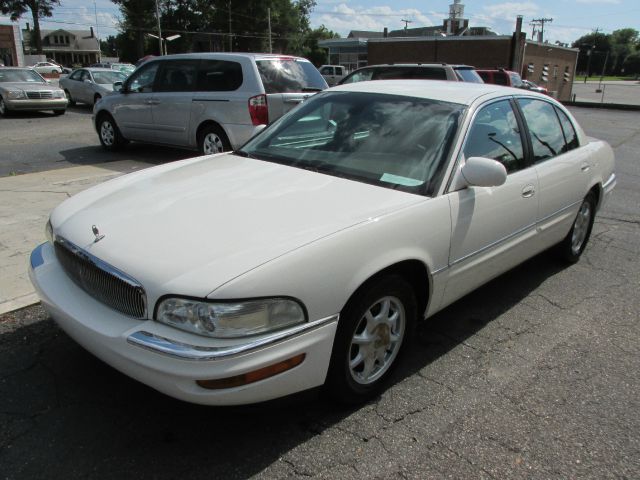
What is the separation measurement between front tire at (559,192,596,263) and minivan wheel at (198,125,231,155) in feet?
17.8

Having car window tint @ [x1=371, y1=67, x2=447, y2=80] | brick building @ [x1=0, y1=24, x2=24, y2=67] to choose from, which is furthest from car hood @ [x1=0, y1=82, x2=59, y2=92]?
brick building @ [x1=0, y1=24, x2=24, y2=67]

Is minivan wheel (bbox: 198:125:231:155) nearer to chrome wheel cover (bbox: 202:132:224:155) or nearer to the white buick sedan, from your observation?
chrome wheel cover (bbox: 202:132:224:155)

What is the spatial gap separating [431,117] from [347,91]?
0.79 metres

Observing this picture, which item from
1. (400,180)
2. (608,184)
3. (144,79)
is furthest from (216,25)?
(400,180)

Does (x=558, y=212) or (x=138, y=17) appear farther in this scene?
(x=138, y=17)

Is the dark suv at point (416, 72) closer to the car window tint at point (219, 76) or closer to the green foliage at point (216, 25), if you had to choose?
the car window tint at point (219, 76)

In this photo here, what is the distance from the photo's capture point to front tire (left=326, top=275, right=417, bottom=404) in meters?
2.47

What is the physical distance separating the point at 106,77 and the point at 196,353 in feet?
60.5

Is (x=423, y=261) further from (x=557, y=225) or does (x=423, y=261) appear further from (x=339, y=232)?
(x=557, y=225)

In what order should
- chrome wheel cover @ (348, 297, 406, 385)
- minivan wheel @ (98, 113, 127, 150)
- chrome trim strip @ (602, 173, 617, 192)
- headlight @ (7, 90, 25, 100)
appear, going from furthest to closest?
headlight @ (7, 90, 25, 100), minivan wheel @ (98, 113, 127, 150), chrome trim strip @ (602, 173, 617, 192), chrome wheel cover @ (348, 297, 406, 385)

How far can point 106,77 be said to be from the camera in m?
18.0

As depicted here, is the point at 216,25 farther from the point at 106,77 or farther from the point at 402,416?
the point at 402,416

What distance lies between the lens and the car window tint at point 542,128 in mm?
3918

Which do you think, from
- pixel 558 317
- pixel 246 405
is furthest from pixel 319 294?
pixel 558 317
